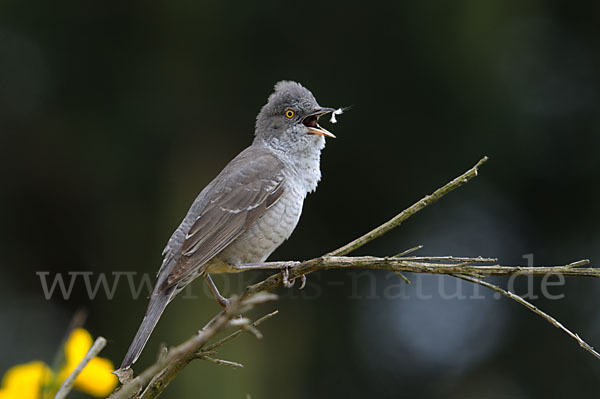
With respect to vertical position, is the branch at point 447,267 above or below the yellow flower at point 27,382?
above

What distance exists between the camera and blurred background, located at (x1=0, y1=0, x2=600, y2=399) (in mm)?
6602

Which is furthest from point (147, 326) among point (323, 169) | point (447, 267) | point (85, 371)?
point (323, 169)

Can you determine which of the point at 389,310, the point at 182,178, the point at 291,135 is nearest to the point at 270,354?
the point at 389,310

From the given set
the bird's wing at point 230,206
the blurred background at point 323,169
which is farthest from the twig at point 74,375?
the blurred background at point 323,169

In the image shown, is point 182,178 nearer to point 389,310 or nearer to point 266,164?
point 389,310

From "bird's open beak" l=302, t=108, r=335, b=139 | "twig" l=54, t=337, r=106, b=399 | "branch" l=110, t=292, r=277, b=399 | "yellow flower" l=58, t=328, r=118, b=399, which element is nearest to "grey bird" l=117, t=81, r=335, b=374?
"bird's open beak" l=302, t=108, r=335, b=139

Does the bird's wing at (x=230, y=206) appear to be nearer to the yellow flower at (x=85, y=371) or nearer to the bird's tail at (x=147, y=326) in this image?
the bird's tail at (x=147, y=326)

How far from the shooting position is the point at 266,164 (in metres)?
3.91

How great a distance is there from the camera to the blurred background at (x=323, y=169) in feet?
21.7

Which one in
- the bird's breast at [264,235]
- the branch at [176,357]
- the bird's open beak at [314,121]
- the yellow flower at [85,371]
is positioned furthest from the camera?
the bird's open beak at [314,121]

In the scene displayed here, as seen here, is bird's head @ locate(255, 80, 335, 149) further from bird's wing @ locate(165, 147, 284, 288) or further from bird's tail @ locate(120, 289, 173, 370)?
bird's tail @ locate(120, 289, 173, 370)

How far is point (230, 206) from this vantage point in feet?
12.0

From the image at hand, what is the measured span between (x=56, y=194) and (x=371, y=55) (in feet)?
12.4

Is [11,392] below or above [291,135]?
below
